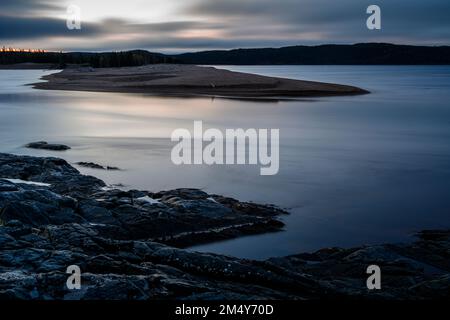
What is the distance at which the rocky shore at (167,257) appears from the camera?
577 cm

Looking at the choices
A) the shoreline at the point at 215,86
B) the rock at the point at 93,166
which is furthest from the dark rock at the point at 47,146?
the shoreline at the point at 215,86

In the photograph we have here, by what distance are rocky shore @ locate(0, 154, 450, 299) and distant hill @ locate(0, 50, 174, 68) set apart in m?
82.7

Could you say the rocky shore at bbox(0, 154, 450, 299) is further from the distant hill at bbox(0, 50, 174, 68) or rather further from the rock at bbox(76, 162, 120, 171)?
the distant hill at bbox(0, 50, 174, 68)

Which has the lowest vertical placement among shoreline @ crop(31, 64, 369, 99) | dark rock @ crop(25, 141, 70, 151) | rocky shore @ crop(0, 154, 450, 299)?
rocky shore @ crop(0, 154, 450, 299)

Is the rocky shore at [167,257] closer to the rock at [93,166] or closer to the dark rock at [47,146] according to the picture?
the rock at [93,166]

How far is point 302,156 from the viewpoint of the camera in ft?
55.4

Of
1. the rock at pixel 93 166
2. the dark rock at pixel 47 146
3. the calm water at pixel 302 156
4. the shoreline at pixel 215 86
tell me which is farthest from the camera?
the shoreline at pixel 215 86

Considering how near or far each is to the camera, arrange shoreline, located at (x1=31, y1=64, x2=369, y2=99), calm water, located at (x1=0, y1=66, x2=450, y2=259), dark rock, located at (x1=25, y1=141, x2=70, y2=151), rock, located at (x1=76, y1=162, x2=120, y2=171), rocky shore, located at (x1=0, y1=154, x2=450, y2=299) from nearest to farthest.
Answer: rocky shore, located at (x1=0, y1=154, x2=450, y2=299), calm water, located at (x1=0, y1=66, x2=450, y2=259), rock, located at (x1=76, y1=162, x2=120, y2=171), dark rock, located at (x1=25, y1=141, x2=70, y2=151), shoreline, located at (x1=31, y1=64, x2=369, y2=99)

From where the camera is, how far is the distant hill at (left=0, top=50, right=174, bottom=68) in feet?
296

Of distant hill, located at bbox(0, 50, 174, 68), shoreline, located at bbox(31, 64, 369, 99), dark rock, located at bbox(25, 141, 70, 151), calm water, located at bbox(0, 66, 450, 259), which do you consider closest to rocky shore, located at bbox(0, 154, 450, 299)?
calm water, located at bbox(0, 66, 450, 259)

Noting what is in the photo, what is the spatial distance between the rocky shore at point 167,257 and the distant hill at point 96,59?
8267 cm

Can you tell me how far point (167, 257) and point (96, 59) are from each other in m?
93.0

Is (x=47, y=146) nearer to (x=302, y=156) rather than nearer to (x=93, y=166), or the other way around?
(x=93, y=166)

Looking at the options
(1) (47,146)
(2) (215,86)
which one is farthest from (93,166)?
(2) (215,86)
